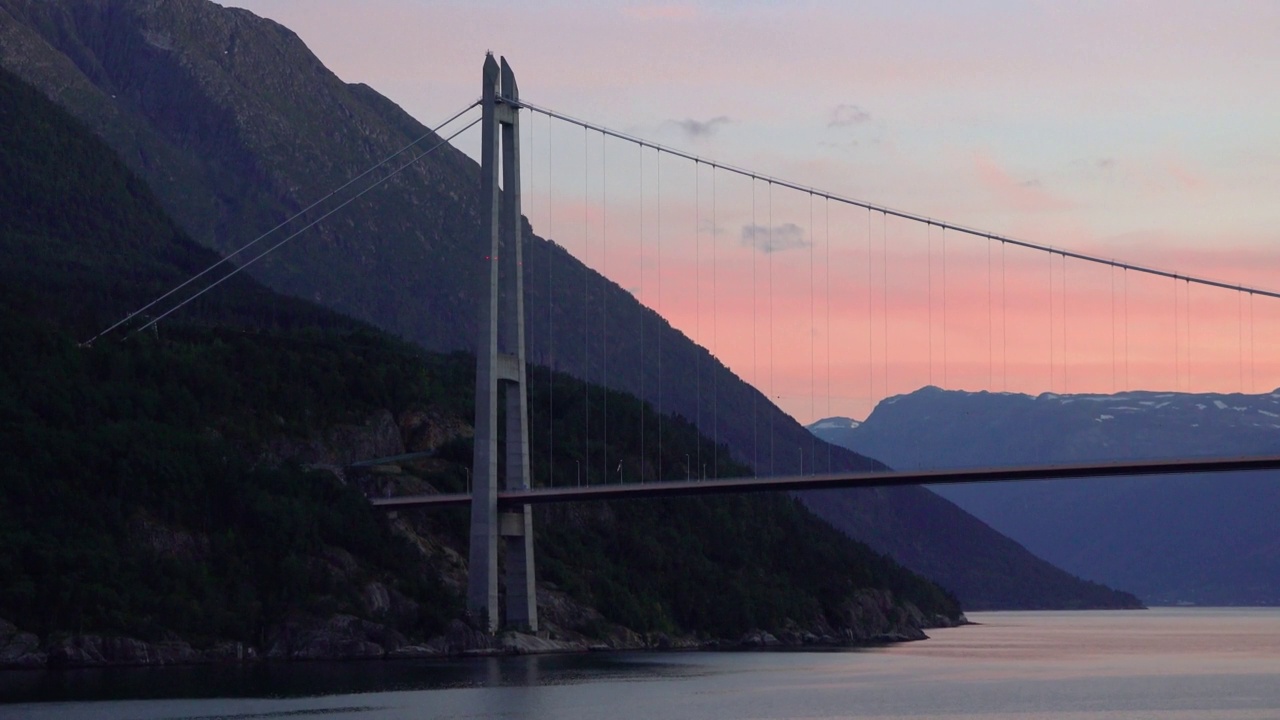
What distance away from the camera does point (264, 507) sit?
3780 inches

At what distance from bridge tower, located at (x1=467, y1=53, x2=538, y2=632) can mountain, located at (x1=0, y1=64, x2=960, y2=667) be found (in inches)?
128

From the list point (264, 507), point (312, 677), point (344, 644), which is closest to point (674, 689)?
point (312, 677)

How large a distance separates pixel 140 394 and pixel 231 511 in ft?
39.9

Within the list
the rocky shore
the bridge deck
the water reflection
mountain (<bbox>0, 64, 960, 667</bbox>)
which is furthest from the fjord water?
the bridge deck

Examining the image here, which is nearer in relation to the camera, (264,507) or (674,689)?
(674,689)

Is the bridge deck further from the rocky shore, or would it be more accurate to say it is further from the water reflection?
the water reflection

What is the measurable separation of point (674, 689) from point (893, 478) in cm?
1155

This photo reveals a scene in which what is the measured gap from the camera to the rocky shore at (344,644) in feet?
254

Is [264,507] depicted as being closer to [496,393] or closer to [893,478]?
[496,393]

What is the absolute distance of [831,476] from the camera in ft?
255

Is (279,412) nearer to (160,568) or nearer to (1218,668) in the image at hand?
(160,568)

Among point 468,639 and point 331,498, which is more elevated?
point 331,498

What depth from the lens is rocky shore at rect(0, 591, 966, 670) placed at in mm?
77500

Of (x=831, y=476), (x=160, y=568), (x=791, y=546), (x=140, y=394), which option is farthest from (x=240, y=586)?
(x=791, y=546)
